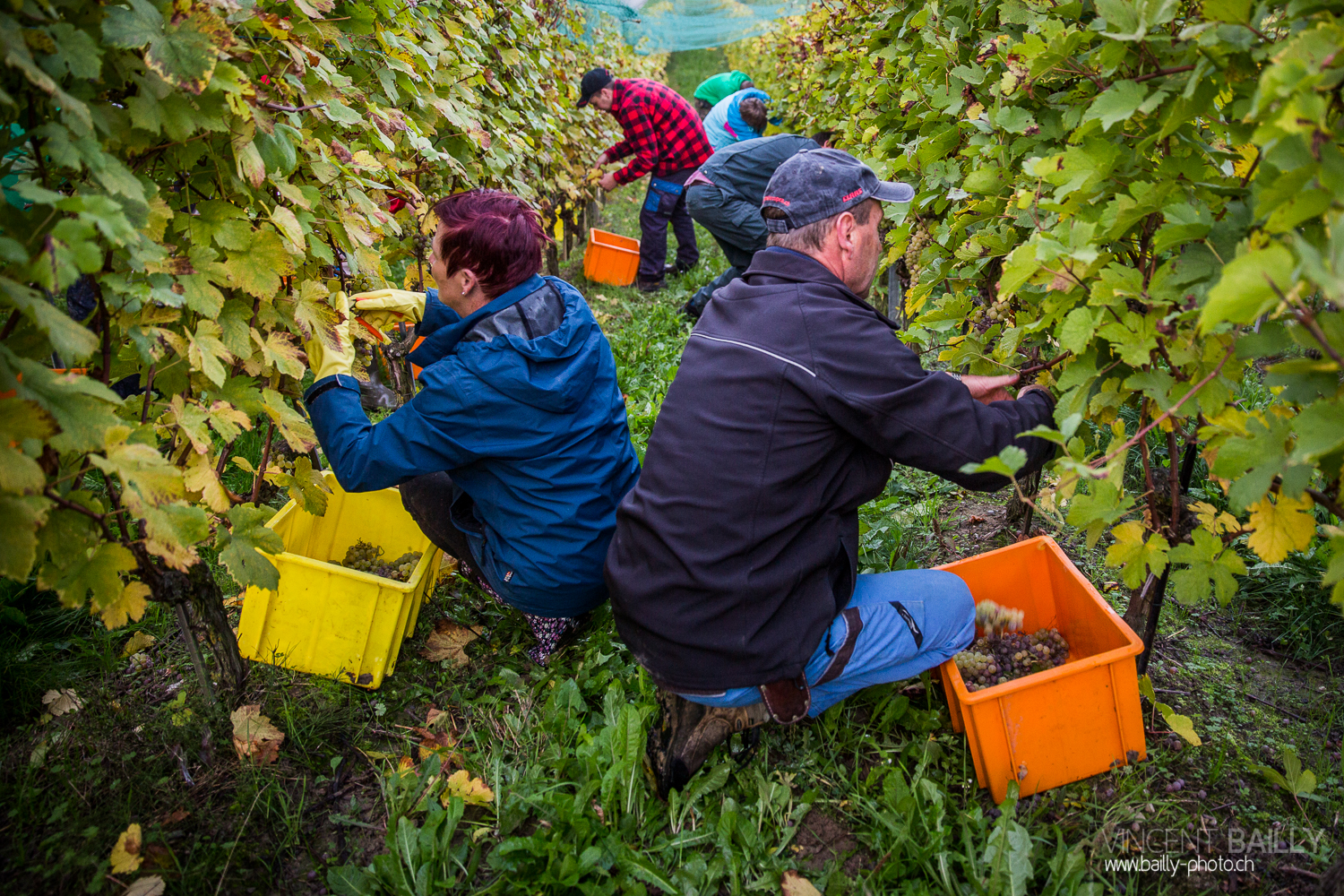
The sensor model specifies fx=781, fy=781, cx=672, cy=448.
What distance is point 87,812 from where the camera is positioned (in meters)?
1.83

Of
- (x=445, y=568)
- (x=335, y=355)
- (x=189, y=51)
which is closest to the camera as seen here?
(x=189, y=51)

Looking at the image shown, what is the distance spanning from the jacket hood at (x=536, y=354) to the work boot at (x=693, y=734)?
865 millimetres

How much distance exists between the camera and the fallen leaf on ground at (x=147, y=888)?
1675mm

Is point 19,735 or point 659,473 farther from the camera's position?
point 19,735

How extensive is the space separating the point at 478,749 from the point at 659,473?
94 cm

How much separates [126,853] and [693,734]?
51.3 inches

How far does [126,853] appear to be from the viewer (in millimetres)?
1726

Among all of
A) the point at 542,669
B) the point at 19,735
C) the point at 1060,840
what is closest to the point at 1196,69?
the point at 1060,840

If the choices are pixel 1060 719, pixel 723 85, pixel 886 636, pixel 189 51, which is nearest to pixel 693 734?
pixel 886 636

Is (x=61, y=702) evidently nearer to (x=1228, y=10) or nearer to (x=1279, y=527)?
(x=1279, y=527)

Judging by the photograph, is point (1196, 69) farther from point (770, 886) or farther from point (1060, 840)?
point (770, 886)

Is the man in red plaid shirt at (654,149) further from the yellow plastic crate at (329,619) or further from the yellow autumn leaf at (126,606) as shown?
the yellow autumn leaf at (126,606)

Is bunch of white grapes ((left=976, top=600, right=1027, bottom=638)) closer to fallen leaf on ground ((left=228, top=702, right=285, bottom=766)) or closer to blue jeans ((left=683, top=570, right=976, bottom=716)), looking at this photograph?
blue jeans ((left=683, top=570, right=976, bottom=716))

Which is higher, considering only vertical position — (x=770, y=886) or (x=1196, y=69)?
(x=1196, y=69)
